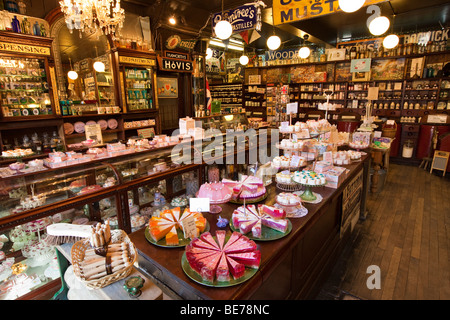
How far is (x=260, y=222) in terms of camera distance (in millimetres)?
1729

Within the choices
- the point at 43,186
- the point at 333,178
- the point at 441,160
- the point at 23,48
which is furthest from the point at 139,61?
the point at 441,160

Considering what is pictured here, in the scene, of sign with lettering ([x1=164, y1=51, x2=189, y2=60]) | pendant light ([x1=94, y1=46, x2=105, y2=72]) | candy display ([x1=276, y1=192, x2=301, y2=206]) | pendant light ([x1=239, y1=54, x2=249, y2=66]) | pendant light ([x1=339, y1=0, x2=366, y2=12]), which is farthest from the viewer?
pendant light ([x1=239, y1=54, x2=249, y2=66])

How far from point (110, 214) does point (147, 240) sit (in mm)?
1371

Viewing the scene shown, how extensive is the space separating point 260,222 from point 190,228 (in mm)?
480

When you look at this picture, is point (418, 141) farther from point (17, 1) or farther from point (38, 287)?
point (17, 1)

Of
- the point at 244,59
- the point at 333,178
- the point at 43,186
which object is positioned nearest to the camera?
the point at 43,186

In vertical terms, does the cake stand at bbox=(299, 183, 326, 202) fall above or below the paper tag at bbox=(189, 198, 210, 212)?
below

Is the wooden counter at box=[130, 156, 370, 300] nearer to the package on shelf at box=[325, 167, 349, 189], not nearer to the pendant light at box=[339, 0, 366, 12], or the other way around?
the package on shelf at box=[325, 167, 349, 189]

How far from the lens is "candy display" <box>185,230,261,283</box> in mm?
1297

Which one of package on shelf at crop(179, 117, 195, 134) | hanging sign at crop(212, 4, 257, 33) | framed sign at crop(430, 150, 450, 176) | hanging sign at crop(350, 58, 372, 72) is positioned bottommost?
framed sign at crop(430, 150, 450, 176)

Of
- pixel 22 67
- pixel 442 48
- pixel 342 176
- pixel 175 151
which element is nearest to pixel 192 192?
pixel 175 151

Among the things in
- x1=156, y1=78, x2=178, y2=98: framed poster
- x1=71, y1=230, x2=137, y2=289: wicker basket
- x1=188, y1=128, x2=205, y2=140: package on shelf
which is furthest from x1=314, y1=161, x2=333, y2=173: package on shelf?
x1=156, y1=78, x2=178, y2=98: framed poster

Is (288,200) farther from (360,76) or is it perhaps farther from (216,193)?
(360,76)

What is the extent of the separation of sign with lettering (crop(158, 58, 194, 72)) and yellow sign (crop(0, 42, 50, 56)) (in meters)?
2.53
